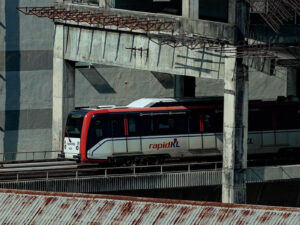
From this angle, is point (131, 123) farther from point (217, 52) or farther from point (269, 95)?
point (269, 95)

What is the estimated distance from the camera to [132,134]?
49406 mm

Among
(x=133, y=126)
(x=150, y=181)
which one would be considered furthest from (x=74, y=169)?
(x=150, y=181)

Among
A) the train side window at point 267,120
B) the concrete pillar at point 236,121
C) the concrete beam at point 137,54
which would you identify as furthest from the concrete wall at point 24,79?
the concrete pillar at point 236,121

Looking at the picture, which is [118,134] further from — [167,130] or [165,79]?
[165,79]

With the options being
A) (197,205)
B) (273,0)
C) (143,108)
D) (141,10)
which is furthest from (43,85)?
(197,205)

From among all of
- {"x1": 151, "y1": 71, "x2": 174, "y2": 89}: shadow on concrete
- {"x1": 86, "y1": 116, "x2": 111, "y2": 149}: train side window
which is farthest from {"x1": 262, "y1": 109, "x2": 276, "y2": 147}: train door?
{"x1": 151, "y1": 71, "x2": 174, "y2": 89}: shadow on concrete

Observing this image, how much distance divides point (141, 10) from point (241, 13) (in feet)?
30.4

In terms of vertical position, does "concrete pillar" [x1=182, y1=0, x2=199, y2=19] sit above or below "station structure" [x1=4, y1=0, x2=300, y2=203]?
above

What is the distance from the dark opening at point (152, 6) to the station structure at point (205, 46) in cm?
66

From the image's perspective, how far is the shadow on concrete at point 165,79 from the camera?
212ft

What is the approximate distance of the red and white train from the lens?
48.8m

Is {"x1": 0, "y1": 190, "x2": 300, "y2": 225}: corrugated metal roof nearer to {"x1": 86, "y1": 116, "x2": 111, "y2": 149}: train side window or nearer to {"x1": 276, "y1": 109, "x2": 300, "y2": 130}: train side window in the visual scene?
{"x1": 86, "y1": 116, "x2": 111, "y2": 149}: train side window

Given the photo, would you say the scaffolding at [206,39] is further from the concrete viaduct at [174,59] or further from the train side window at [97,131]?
the train side window at [97,131]

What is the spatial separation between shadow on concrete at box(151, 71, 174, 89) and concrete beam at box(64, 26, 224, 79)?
9604 mm
